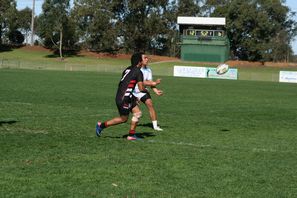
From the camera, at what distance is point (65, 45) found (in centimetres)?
11300

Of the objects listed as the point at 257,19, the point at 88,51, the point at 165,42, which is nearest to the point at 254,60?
the point at 257,19

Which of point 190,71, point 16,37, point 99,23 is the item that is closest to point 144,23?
point 99,23

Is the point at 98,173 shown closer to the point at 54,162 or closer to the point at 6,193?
the point at 54,162

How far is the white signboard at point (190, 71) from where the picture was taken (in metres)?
64.8

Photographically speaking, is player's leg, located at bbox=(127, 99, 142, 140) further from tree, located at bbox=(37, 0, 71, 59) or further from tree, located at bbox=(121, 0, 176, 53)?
tree, located at bbox=(121, 0, 176, 53)

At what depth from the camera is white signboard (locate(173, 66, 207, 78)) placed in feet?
213

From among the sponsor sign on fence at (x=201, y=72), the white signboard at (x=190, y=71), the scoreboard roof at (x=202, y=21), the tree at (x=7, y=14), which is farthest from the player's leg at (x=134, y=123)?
the tree at (x=7, y=14)

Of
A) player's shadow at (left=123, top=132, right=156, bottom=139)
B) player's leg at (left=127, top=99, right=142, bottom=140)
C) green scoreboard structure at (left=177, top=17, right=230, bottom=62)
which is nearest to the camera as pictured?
player's leg at (left=127, top=99, right=142, bottom=140)

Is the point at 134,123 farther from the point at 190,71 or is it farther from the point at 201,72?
the point at 190,71

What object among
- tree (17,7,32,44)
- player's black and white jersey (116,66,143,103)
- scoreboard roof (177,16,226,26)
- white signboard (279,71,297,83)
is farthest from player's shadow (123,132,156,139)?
tree (17,7,32,44)

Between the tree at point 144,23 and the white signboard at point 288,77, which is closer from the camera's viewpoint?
the white signboard at point 288,77

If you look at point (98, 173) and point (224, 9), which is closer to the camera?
point (98, 173)

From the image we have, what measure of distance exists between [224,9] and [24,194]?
366 feet

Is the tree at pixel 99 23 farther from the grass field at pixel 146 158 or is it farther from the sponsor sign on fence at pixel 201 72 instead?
the grass field at pixel 146 158
